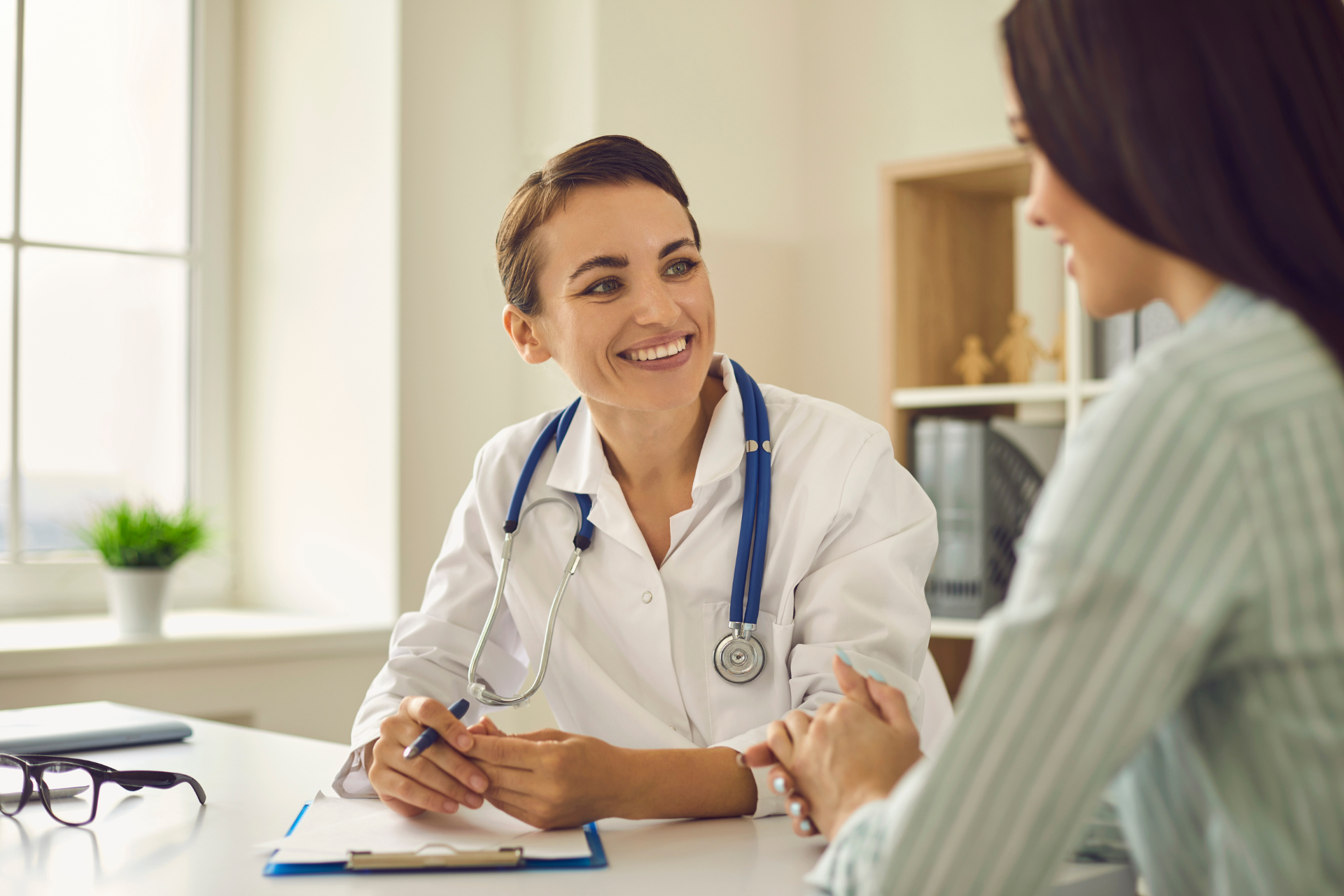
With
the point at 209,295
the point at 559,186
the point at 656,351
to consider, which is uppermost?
the point at 209,295

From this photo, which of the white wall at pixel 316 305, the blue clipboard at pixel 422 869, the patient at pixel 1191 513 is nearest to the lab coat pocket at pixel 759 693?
the blue clipboard at pixel 422 869

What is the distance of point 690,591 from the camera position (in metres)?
1.48

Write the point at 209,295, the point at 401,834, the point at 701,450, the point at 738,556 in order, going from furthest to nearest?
the point at 209,295 → the point at 701,450 → the point at 738,556 → the point at 401,834

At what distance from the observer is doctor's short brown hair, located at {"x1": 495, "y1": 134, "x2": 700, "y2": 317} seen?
1563 millimetres

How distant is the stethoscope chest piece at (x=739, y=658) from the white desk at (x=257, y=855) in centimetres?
26

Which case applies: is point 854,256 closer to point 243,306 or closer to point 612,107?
point 612,107

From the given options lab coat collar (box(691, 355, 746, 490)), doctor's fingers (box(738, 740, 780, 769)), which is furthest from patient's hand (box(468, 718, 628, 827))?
lab coat collar (box(691, 355, 746, 490))

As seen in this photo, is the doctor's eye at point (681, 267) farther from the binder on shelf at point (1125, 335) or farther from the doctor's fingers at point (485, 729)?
the binder on shelf at point (1125, 335)

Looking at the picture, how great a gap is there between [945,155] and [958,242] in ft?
0.85

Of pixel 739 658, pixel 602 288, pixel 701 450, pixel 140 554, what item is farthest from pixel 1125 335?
pixel 140 554

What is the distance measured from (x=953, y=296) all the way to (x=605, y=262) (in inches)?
50.5

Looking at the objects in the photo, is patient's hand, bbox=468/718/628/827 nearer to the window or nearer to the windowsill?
the windowsill

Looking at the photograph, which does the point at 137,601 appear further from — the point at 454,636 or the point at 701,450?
the point at 701,450

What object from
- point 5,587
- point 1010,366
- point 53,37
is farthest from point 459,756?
point 53,37
